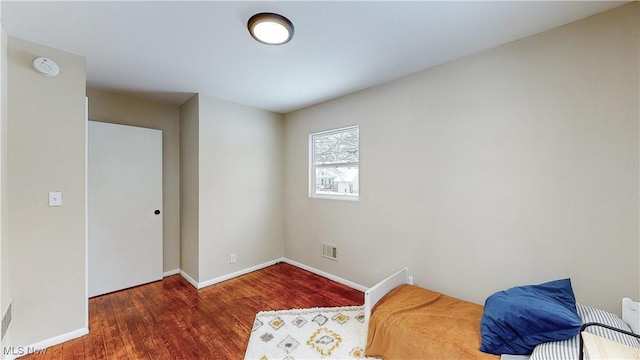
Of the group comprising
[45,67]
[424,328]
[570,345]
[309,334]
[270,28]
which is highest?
[270,28]

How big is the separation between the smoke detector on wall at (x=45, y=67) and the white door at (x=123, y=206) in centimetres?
95

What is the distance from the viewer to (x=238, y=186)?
3.53m

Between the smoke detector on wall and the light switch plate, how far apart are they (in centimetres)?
95

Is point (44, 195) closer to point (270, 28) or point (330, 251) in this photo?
point (270, 28)

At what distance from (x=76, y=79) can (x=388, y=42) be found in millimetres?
2619

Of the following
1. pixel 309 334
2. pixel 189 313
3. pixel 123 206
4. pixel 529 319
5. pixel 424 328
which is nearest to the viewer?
pixel 529 319

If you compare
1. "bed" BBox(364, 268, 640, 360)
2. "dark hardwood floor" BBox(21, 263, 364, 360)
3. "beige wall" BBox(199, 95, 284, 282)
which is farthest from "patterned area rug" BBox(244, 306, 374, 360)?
"beige wall" BBox(199, 95, 284, 282)

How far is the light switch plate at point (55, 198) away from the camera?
2021mm

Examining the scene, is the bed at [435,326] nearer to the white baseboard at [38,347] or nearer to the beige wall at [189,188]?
the beige wall at [189,188]

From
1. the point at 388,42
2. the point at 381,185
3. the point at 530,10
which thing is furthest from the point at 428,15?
the point at 381,185

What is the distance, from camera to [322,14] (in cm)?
166

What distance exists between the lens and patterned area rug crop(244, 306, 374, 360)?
195 cm

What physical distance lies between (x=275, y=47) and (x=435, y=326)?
2.41 m

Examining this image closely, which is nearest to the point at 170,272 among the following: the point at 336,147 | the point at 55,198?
the point at 55,198
